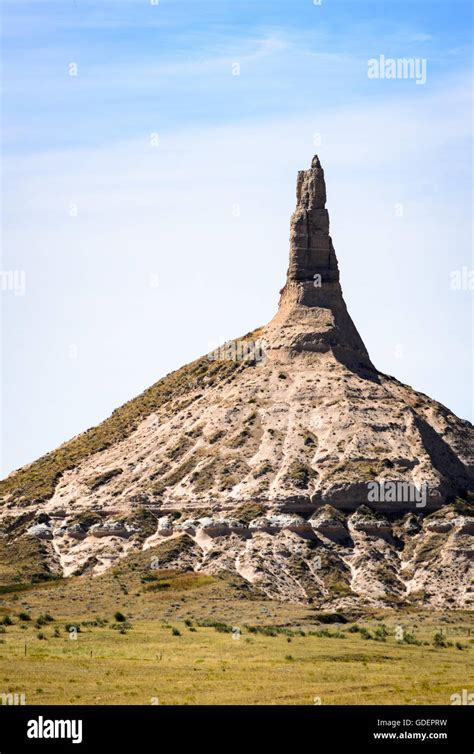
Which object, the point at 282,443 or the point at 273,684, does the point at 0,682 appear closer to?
the point at 273,684

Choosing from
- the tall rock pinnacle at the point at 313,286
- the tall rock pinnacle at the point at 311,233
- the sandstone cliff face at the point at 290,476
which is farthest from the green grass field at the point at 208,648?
the tall rock pinnacle at the point at 311,233

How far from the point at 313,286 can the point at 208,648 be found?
57.9 m

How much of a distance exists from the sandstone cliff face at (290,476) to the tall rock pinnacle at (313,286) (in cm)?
12

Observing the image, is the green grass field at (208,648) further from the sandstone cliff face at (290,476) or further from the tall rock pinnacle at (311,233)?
the tall rock pinnacle at (311,233)

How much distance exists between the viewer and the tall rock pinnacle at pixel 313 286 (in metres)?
153

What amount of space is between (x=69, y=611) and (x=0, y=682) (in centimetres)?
3804

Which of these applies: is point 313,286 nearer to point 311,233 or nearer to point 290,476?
point 311,233

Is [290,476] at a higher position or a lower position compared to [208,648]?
higher

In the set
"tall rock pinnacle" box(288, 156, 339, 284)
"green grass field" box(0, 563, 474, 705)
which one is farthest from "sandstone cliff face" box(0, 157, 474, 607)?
"green grass field" box(0, 563, 474, 705)

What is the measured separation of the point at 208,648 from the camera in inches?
3986

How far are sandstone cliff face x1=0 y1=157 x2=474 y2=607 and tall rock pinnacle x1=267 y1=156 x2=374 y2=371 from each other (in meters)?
0.12

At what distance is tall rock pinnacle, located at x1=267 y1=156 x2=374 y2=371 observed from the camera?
15288cm

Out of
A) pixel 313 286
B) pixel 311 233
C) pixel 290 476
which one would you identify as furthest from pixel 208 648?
pixel 311 233

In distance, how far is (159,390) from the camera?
166 meters
